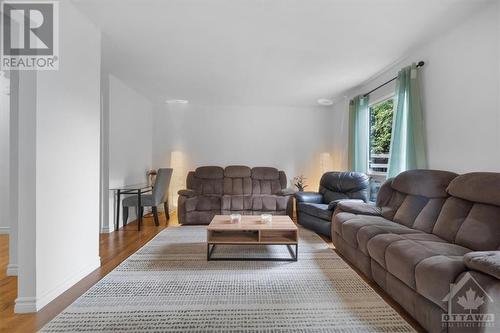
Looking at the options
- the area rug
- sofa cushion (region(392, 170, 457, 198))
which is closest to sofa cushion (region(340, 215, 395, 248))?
the area rug

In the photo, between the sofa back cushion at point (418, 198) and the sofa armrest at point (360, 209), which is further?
the sofa armrest at point (360, 209)

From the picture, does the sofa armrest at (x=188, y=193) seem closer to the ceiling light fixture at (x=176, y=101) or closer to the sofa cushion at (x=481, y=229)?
the ceiling light fixture at (x=176, y=101)

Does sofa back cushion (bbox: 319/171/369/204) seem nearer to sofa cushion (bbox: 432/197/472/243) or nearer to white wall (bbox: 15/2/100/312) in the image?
sofa cushion (bbox: 432/197/472/243)

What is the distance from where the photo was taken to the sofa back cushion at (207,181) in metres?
4.87

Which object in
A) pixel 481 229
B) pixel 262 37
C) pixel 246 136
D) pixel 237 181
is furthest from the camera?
pixel 246 136

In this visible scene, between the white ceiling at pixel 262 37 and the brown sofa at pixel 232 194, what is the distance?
176 cm

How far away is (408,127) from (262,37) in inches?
78.9

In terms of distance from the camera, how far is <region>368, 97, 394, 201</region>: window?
3.83 metres

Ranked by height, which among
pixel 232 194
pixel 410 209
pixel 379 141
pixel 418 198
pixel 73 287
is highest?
pixel 379 141

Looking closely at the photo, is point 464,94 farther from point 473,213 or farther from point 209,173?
point 209,173

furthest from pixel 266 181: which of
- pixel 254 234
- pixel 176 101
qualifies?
pixel 176 101

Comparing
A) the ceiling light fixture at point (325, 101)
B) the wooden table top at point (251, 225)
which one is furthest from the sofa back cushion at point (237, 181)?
the ceiling light fixture at point (325, 101)

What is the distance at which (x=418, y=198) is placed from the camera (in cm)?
258

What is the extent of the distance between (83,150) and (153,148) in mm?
3378
